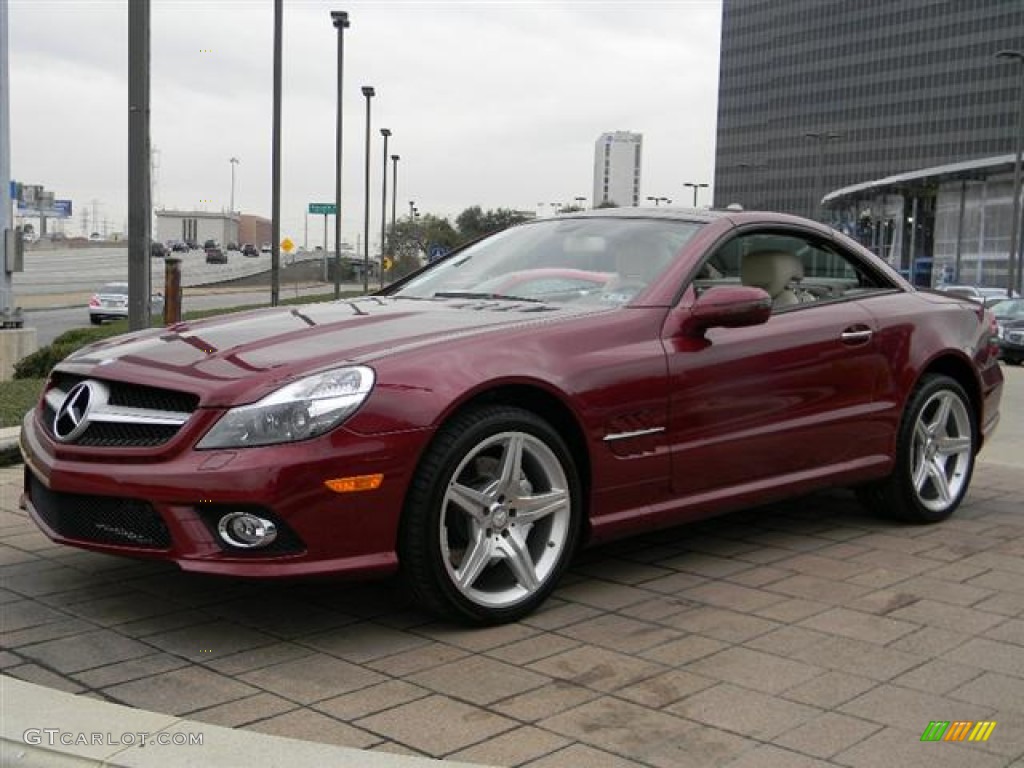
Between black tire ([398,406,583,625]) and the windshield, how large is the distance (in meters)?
0.87

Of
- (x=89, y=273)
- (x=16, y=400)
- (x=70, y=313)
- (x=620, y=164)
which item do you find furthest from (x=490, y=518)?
(x=620, y=164)

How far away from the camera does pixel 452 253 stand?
5617 mm

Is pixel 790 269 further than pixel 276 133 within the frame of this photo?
No

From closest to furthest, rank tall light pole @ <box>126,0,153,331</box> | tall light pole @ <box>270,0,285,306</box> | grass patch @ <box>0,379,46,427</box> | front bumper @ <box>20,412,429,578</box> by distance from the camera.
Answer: front bumper @ <box>20,412,429,578</box>
grass patch @ <box>0,379,46,427</box>
tall light pole @ <box>126,0,153,331</box>
tall light pole @ <box>270,0,285,306</box>

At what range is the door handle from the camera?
16.5ft

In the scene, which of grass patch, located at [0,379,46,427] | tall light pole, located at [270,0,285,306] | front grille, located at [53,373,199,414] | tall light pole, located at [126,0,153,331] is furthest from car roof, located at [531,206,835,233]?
tall light pole, located at [270,0,285,306]

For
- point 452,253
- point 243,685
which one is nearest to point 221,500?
point 243,685

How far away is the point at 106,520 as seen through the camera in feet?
11.9

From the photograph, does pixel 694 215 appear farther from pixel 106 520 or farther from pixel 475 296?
pixel 106 520

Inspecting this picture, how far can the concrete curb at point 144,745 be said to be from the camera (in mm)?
2676

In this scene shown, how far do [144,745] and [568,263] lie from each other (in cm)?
272

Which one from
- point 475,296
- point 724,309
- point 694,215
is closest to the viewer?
point 724,309

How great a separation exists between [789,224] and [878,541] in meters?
1.50

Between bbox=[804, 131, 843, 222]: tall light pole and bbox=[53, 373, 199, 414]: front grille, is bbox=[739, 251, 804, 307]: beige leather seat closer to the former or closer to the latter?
bbox=[53, 373, 199, 414]: front grille
